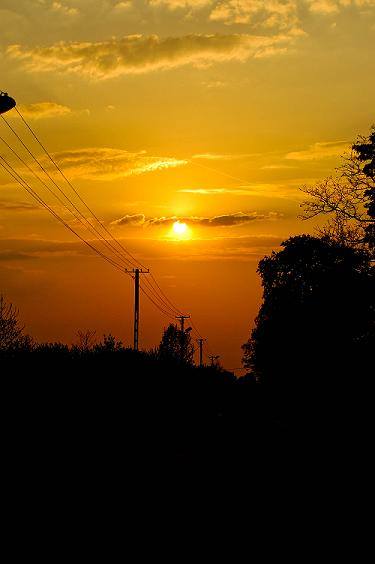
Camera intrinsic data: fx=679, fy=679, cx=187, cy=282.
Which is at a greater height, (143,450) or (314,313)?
(314,313)

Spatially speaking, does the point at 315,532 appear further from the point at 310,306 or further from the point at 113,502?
the point at 310,306

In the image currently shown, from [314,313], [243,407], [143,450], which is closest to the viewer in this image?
[143,450]

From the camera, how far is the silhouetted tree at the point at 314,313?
52.7m

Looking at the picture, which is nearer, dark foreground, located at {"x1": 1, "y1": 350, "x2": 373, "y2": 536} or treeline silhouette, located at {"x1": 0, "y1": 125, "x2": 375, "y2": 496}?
dark foreground, located at {"x1": 1, "y1": 350, "x2": 373, "y2": 536}

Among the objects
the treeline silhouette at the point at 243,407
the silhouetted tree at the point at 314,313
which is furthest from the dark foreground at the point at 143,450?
the silhouetted tree at the point at 314,313

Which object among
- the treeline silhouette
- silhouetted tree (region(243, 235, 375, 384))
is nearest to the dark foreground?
the treeline silhouette

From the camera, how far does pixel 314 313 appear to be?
193 ft

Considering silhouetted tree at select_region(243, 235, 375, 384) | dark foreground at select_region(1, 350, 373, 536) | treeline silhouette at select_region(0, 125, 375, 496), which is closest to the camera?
dark foreground at select_region(1, 350, 373, 536)

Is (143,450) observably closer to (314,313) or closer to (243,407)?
(243,407)

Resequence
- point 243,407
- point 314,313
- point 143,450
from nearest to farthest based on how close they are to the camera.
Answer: point 143,450, point 243,407, point 314,313

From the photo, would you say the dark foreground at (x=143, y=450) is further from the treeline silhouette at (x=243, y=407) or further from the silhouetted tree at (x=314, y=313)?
the silhouetted tree at (x=314, y=313)

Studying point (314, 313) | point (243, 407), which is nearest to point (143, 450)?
point (243, 407)

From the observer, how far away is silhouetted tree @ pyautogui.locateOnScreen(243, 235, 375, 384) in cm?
5266

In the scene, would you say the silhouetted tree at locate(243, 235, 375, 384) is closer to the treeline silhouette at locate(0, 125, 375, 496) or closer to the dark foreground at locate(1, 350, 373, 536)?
the treeline silhouette at locate(0, 125, 375, 496)
